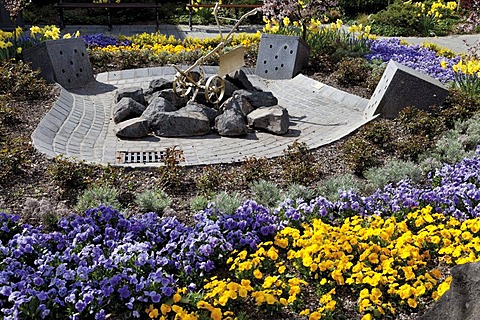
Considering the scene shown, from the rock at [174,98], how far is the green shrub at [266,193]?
104 inches

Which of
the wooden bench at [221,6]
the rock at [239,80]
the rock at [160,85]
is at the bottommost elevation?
the wooden bench at [221,6]

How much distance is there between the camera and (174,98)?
7656 millimetres

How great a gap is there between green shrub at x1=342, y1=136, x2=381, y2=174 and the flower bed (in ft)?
3.37

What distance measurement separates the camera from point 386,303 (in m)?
3.75

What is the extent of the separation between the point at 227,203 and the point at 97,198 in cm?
112

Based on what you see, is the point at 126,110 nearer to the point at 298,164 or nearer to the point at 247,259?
the point at 298,164

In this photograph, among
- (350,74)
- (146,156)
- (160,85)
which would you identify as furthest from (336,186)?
(350,74)

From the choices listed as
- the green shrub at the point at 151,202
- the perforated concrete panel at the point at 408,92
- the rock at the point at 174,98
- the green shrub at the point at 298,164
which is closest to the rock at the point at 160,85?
the rock at the point at 174,98

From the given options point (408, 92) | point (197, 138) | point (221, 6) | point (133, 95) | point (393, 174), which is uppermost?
point (408, 92)

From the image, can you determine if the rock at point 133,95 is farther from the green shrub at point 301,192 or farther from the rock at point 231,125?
the green shrub at point 301,192

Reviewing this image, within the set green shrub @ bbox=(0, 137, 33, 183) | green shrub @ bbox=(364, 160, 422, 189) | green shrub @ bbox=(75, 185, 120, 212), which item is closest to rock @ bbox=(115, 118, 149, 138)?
green shrub @ bbox=(0, 137, 33, 183)

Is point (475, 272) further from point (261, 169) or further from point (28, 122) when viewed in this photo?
point (28, 122)

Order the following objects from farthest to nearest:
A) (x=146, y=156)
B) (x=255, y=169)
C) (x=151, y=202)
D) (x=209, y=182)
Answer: (x=146, y=156) → (x=255, y=169) → (x=209, y=182) → (x=151, y=202)

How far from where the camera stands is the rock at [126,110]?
739 cm
